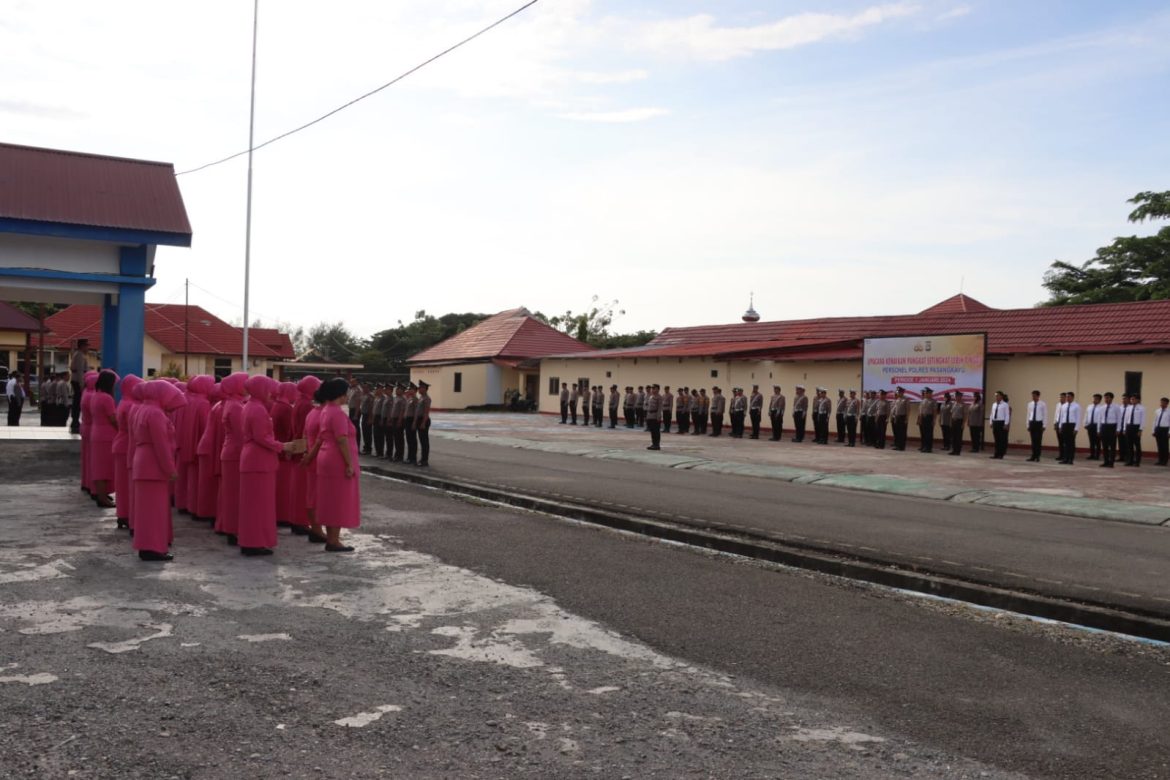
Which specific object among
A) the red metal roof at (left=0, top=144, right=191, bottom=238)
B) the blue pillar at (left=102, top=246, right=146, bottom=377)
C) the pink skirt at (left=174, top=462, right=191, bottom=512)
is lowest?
the pink skirt at (left=174, top=462, right=191, bottom=512)

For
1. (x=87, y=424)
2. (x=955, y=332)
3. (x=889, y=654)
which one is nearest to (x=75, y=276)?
(x=87, y=424)

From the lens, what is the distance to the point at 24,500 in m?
12.4

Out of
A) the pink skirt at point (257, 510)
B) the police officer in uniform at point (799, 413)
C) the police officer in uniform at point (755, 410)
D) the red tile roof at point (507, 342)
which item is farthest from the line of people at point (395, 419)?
the red tile roof at point (507, 342)

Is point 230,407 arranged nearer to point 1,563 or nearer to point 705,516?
point 1,563

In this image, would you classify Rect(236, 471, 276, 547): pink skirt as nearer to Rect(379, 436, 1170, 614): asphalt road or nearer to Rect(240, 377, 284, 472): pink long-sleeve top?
Rect(240, 377, 284, 472): pink long-sleeve top

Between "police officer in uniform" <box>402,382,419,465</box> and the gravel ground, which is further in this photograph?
"police officer in uniform" <box>402,382,419,465</box>

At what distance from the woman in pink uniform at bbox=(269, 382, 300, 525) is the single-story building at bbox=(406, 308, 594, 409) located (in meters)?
39.4

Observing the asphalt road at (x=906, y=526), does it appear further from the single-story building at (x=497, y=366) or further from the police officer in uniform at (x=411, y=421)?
the single-story building at (x=497, y=366)

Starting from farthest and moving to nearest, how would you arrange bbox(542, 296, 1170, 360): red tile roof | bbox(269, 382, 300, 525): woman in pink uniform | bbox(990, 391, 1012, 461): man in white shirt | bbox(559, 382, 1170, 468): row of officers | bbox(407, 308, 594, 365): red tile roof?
bbox(407, 308, 594, 365): red tile roof
bbox(542, 296, 1170, 360): red tile roof
bbox(990, 391, 1012, 461): man in white shirt
bbox(559, 382, 1170, 468): row of officers
bbox(269, 382, 300, 525): woman in pink uniform

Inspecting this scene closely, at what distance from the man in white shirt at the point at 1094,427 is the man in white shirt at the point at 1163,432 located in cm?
117

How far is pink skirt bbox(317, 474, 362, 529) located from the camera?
918 centimetres

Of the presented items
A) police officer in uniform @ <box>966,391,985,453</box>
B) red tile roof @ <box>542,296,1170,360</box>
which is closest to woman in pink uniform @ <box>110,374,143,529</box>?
police officer in uniform @ <box>966,391,985,453</box>

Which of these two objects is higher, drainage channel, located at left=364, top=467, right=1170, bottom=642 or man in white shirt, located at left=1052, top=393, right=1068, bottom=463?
man in white shirt, located at left=1052, top=393, right=1068, bottom=463

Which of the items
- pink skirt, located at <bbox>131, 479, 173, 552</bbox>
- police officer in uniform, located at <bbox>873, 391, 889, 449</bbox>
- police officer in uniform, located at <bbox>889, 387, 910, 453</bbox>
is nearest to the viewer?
pink skirt, located at <bbox>131, 479, 173, 552</bbox>
